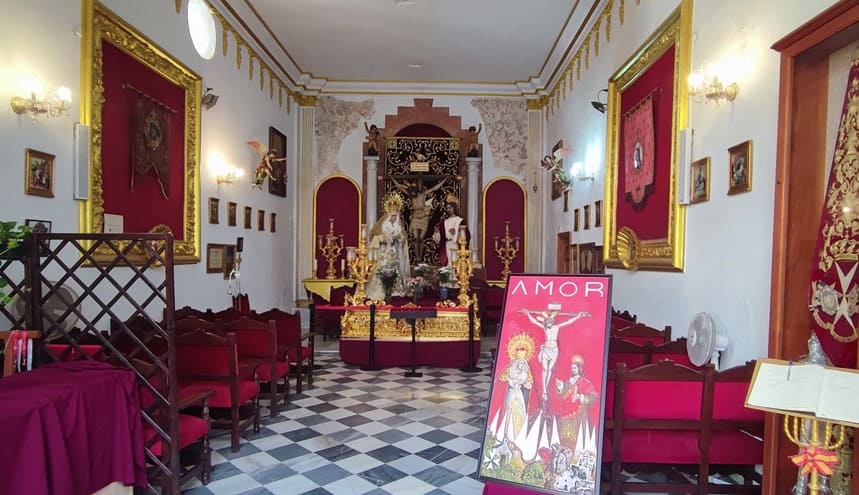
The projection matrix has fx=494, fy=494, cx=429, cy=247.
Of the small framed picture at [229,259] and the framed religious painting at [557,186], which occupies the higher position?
the framed religious painting at [557,186]

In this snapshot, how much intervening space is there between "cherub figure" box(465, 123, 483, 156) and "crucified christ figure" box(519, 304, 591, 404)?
10110 mm

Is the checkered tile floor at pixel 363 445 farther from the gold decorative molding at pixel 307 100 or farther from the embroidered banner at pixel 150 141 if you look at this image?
the gold decorative molding at pixel 307 100

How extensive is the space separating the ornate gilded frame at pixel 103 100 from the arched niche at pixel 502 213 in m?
7.56

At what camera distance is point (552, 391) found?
2.90 metres

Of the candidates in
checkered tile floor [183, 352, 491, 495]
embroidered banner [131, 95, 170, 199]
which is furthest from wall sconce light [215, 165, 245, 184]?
checkered tile floor [183, 352, 491, 495]

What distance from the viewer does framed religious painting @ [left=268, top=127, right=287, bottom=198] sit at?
10742 mm

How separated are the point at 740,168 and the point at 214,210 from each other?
716cm

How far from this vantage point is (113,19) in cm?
539

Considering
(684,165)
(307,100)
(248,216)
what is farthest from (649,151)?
(307,100)

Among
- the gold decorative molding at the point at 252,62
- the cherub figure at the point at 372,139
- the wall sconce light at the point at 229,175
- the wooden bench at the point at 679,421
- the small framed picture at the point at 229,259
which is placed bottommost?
the wooden bench at the point at 679,421

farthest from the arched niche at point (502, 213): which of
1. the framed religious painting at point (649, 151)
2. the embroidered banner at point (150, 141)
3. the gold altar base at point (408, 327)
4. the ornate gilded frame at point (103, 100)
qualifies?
the embroidered banner at point (150, 141)

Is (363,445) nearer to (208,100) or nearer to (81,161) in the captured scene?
(81,161)

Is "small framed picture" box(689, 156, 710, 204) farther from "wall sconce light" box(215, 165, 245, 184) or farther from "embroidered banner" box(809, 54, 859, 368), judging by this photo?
"wall sconce light" box(215, 165, 245, 184)

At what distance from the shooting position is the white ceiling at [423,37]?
8.73m
